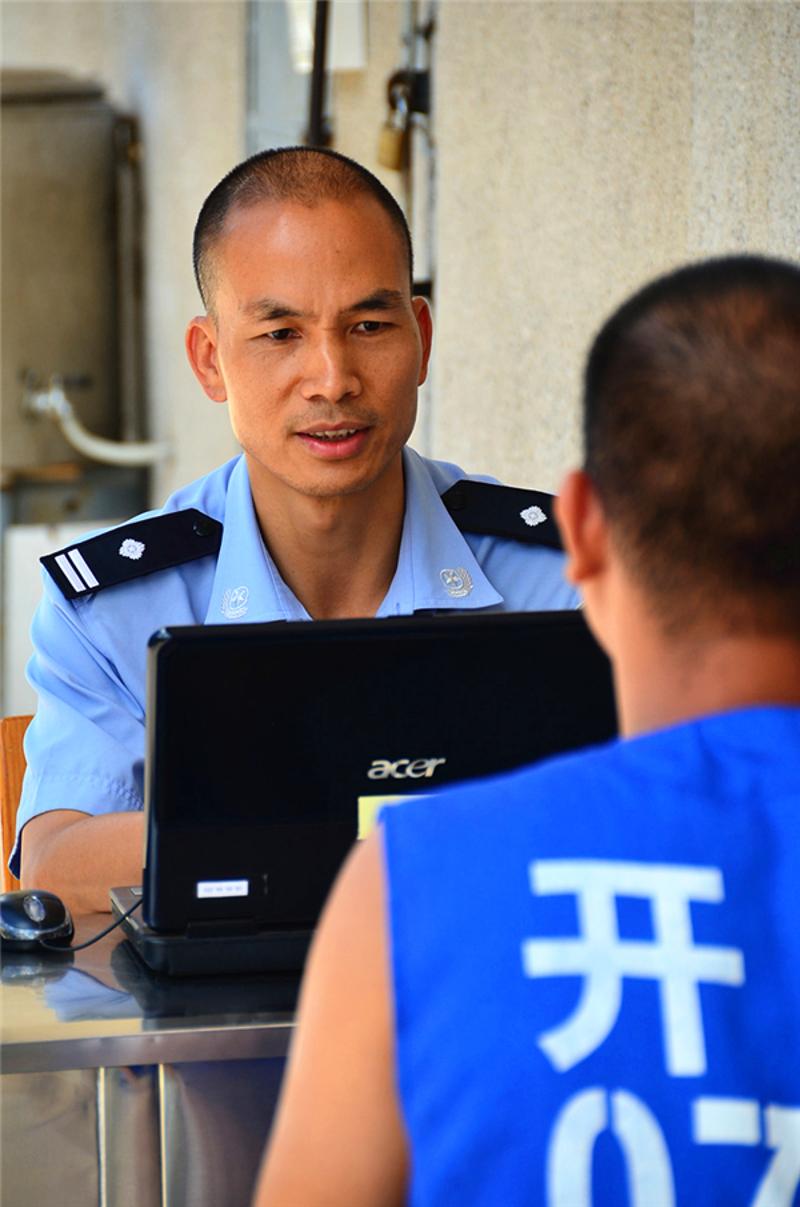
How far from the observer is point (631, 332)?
2.95ft

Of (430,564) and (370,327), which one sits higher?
(370,327)

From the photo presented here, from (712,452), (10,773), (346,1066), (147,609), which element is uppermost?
(712,452)

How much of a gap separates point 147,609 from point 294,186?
0.48 m

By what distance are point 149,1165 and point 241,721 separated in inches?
12.8

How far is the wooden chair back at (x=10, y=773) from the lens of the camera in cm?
206

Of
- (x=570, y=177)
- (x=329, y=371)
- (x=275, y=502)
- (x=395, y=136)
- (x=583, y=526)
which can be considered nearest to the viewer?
(x=583, y=526)

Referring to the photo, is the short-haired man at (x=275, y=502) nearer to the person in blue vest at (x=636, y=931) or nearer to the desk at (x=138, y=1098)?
the desk at (x=138, y=1098)

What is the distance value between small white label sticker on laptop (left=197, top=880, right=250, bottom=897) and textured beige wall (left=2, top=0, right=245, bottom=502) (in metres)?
4.13

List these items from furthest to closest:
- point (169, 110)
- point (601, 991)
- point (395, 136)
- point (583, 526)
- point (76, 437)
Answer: point (76, 437) → point (169, 110) → point (395, 136) → point (583, 526) → point (601, 991)

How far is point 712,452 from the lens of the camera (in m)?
0.85

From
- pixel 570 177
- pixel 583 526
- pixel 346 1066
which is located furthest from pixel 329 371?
pixel 570 177

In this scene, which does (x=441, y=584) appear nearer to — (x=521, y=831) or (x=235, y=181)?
(x=235, y=181)

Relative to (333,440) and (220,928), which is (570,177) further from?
(220,928)

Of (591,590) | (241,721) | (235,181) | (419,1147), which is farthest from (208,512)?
(419,1147)
